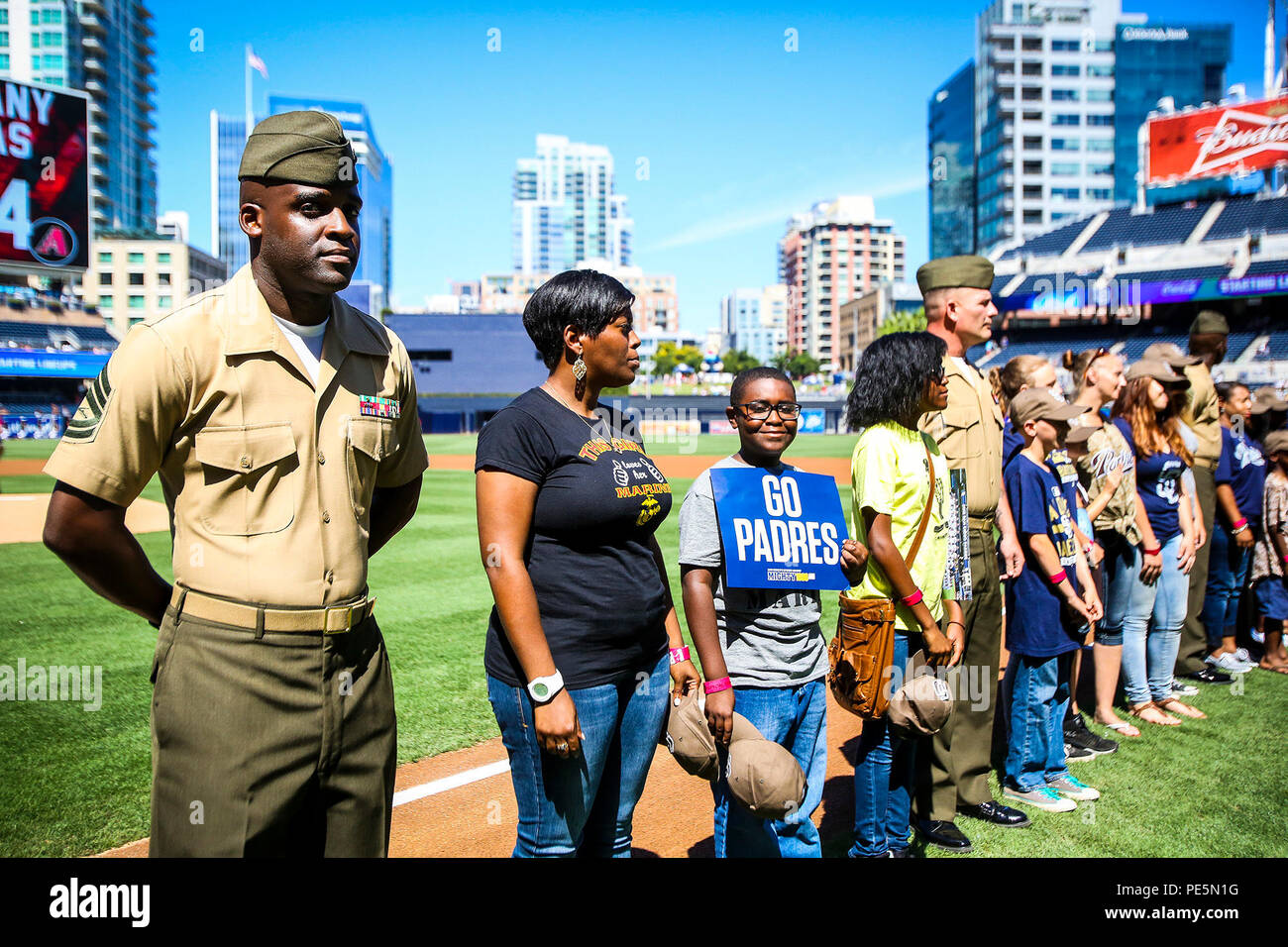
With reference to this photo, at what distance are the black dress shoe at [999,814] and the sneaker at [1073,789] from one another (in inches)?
16.2

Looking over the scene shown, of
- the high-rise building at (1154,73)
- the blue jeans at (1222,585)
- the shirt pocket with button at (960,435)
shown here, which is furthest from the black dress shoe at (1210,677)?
the high-rise building at (1154,73)

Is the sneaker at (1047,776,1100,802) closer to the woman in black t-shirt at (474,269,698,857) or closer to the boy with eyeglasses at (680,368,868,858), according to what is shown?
the boy with eyeglasses at (680,368,868,858)

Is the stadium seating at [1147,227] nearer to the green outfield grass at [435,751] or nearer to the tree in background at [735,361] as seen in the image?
the green outfield grass at [435,751]

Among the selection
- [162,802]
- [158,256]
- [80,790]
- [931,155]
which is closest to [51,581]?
[80,790]

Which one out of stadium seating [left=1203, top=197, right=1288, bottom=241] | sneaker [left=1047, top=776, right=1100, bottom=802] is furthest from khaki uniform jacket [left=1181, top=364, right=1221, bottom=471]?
stadium seating [left=1203, top=197, right=1288, bottom=241]

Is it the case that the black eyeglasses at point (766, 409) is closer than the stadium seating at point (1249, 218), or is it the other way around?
the black eyeglasses at point (766, 409)

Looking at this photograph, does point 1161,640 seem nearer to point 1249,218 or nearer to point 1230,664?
point 1230,664

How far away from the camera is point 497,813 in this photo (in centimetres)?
384

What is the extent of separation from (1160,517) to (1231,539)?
5.76 feet

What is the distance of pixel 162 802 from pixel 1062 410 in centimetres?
414

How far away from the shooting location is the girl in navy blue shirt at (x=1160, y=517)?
551 cm

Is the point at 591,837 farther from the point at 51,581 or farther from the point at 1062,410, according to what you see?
the point at 51,581

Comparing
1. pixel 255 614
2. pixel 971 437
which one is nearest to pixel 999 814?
pixel 971 437

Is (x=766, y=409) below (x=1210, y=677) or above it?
above
